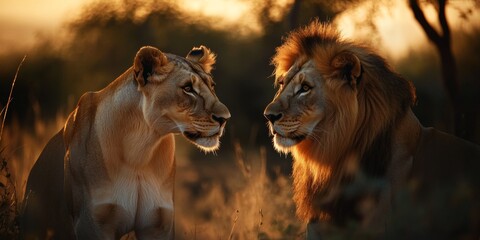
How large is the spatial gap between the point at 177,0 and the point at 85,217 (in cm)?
1018

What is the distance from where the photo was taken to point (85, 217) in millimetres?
5703

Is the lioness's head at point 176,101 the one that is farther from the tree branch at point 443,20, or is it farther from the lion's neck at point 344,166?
the tree branch at point 443,20

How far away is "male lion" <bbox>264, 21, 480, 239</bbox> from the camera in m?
5.77

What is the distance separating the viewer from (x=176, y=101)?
5770 mm

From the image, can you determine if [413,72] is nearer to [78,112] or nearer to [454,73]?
[454,73]

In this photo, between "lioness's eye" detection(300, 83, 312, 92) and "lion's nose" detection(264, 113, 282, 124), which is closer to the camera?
"lion's nose" detection(264, 113, 282, 124)

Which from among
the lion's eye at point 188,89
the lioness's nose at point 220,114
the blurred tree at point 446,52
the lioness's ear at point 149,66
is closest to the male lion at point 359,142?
the lioness's nose at point 220,114

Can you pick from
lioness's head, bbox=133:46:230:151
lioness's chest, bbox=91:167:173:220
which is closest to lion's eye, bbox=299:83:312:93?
lioness's head, bbox=133:46:230:151

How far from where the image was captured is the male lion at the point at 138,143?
5.70 metres

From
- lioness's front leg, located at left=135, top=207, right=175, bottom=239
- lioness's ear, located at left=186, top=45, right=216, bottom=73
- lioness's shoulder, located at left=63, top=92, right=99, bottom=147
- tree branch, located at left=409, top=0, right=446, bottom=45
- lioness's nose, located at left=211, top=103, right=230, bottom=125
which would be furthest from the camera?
tree branch, located at left=409, top=0, right=446, bottom=45

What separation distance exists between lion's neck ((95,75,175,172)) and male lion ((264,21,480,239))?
2.31 ft

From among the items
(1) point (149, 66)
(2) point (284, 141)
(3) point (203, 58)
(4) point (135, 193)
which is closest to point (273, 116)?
(2) point (284, 141)

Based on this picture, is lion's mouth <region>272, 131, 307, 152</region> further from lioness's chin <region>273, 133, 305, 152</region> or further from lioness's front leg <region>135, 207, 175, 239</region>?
lioness's front leg <region>135, 207, 175, 239</region>

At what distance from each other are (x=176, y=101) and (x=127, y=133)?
0.36m
